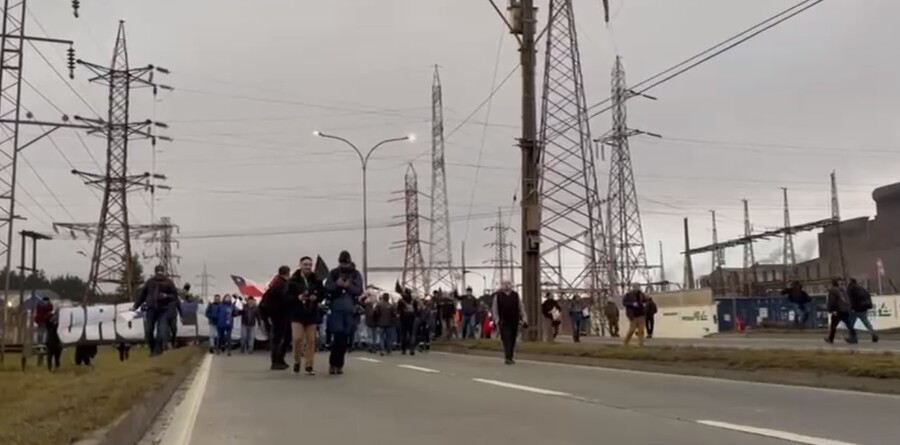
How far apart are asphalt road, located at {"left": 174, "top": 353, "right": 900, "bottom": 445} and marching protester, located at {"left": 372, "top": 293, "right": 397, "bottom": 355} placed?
465 inches

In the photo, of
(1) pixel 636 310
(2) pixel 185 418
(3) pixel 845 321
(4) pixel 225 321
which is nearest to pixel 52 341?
(4) pixel 225 321

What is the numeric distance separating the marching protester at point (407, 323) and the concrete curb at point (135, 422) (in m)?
13.6

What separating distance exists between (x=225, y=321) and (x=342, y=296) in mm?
14266

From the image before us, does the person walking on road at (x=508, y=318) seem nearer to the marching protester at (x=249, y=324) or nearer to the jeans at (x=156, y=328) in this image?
the jeans at (x=156, y=328)

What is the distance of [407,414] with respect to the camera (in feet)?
33.4

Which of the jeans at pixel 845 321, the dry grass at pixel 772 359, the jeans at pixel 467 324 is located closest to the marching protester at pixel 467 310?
the jeans at pixel 467 324

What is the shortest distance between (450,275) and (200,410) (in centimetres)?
8131

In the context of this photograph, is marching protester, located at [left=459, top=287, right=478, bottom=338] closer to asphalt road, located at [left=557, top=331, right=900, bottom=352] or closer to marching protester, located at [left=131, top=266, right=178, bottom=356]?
asphalt road, located at [left=557, top=331, right=900, bottom=352]

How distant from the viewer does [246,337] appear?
2970 cm

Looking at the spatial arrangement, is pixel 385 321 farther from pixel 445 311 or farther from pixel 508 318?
pixel 508 318

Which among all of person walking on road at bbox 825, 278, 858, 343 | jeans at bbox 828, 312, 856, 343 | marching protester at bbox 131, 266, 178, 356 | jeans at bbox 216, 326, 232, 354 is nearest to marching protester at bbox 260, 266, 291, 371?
marching protester at bbox 131, 266, 178, 356

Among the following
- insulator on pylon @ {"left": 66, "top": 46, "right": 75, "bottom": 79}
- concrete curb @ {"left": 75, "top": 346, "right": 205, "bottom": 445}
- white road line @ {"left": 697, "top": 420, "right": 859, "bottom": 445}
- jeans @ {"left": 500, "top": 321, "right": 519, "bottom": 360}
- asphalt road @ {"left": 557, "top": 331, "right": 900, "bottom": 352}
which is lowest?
white road line @ {"left": 697, "top": 420, "right": 859, "bottom": 445}

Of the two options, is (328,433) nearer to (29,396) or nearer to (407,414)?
(407,414)

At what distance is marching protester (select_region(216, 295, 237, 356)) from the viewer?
29.2 m
